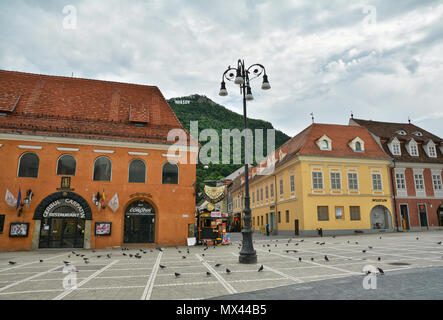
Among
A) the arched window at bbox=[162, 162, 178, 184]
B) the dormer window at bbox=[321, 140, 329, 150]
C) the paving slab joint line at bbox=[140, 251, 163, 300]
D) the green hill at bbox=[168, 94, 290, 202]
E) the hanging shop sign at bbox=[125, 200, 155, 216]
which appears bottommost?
the paving slab joint line at bbox=[140, 251, 163, 300]

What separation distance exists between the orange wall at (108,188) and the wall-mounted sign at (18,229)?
0.78 ft

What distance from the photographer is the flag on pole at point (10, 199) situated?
19.4 m

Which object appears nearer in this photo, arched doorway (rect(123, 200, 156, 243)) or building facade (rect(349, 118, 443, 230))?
arched doorway (rect(123, 200, 156, 243))

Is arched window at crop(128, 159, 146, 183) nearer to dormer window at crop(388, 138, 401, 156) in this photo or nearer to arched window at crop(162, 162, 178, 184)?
arched window at crop(162, 162, 178, 184)

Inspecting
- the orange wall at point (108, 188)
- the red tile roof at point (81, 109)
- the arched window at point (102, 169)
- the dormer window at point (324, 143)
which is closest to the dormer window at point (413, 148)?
the dormer window at point (324, 143)

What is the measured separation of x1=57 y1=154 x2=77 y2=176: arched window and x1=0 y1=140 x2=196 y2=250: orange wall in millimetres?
292

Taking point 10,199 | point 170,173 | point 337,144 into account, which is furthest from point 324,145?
point 10,199

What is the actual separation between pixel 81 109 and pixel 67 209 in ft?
26.4

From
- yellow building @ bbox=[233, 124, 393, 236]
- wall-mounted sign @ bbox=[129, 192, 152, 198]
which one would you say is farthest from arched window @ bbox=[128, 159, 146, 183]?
yellow building @ bbox=[233, 124, 393, 236]

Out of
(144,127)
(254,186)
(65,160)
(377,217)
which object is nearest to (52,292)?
(65,160)

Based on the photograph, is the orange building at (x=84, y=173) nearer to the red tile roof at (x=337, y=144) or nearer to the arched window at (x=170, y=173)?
the arched window at (x=170, y=173)

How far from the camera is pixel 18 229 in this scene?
63.6 feet

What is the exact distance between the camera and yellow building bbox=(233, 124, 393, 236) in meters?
32.1

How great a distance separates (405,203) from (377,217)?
4.42 metres
